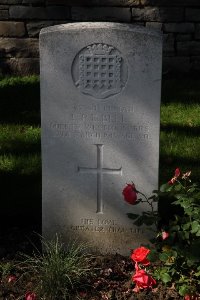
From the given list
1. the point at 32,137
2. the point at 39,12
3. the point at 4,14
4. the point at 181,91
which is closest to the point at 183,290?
the point at 32,137

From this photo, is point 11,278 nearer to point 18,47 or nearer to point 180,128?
point 180,128

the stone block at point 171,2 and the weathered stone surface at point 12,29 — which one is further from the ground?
the stone block at point 171,2

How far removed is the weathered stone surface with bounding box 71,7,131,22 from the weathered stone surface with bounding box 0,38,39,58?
562mm

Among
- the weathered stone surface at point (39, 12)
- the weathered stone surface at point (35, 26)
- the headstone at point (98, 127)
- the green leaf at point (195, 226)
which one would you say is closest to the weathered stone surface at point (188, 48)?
the weathered stone surface at point (39, 12)

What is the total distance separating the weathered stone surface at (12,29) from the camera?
22.8 ft

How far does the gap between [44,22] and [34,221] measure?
3.39 m

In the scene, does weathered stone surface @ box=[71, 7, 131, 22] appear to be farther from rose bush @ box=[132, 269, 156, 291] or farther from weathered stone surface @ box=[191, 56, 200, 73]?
rose bush @ box=[132, 269, 156, 291]

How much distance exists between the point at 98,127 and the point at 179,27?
371cm

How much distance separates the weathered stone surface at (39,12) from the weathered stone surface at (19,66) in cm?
48

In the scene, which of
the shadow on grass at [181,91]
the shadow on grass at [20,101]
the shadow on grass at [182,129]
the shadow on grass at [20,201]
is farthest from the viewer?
the shadow on grass at [181,91]

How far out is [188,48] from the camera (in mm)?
7000

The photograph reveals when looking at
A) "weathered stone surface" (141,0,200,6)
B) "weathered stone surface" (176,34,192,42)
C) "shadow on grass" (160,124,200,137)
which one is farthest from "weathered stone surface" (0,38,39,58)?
"shadow on grass" (160,124,200,137)

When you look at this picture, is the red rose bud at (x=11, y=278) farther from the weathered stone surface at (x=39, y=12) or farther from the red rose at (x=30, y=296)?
the weathered stone surface at (x=39, y=12)

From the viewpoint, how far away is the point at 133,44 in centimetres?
337
